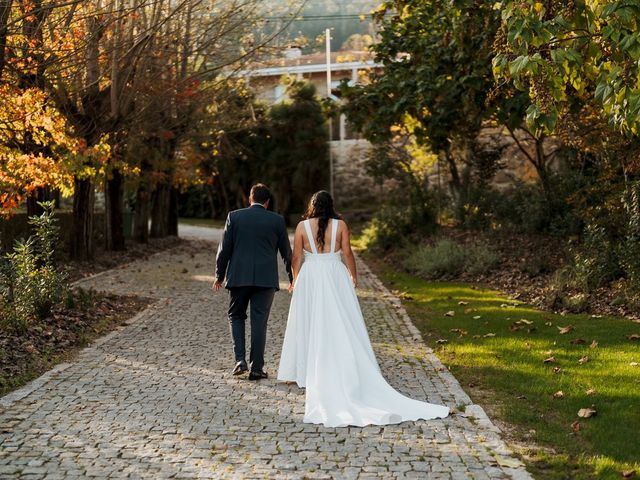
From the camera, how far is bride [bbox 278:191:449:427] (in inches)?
288

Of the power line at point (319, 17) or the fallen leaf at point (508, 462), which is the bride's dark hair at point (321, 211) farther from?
the power line at point (319, 17)

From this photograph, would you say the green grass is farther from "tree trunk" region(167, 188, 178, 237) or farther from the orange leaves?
the orange leaves

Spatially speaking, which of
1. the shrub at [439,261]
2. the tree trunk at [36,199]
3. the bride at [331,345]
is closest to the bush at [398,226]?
the shrub at [439,261]

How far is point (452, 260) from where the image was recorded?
1984cm

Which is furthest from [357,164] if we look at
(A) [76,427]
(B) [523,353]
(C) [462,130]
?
(A) [76,427]

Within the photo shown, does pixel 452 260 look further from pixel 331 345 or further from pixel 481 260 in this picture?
pixel 331 345

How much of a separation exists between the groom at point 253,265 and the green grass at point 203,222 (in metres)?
38.7

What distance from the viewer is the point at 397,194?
3070 cm

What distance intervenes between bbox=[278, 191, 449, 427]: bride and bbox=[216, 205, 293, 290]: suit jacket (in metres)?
0.29

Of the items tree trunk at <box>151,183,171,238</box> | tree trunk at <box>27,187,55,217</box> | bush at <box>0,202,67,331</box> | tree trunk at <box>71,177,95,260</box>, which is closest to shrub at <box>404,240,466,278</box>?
tree trunk at <box>71,177,95,260</box>

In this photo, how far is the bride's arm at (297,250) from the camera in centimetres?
864

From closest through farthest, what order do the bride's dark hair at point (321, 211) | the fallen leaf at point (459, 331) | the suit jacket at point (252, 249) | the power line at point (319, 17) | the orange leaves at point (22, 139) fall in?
1. the bride's dark hair at point (321, 211)
2. the suit jacket at point (252, 249)
3. the fallen leaf at point (459, 331)
4. the orange leaves at point (22, 139)
5. the power line at point (319, 17)

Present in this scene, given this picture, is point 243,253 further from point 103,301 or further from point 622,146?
point 622,146

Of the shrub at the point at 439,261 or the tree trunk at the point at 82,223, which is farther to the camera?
the tree trunk at the point at 82,223
